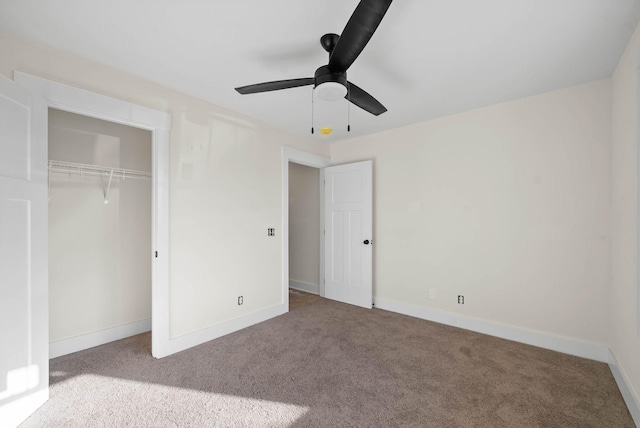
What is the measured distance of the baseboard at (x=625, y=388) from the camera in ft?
5.91

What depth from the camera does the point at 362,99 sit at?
2.07 m

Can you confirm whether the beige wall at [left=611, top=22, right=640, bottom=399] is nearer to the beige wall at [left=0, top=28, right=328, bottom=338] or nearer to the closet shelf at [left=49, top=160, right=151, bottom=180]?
the beige wall at [left=0, top=28, right=328, bottom=338]

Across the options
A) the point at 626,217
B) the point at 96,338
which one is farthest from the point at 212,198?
the point at 626,217

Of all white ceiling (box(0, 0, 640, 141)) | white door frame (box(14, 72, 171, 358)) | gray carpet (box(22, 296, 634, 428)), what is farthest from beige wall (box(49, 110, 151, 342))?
white ceiling (box(0, 0, 640, 141))

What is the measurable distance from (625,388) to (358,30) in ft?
9.67

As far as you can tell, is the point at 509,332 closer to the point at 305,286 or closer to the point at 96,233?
the point at 305,286

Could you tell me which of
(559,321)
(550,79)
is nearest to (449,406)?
(559,321)

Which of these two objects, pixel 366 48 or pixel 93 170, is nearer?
pixel 366 48

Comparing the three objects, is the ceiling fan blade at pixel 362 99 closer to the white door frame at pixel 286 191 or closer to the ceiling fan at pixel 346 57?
the ceiling fan at pixel 346 57

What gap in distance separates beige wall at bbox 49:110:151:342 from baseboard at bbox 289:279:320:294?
240cm

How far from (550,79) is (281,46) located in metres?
2.33

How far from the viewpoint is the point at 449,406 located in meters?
1.94

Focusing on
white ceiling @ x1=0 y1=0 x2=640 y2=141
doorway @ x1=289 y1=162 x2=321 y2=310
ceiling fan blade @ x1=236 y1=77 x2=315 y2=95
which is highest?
white ceiling @ x1=0 y1=0 x2=640 y2=141

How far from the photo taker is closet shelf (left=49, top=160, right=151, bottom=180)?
8.69 feet
